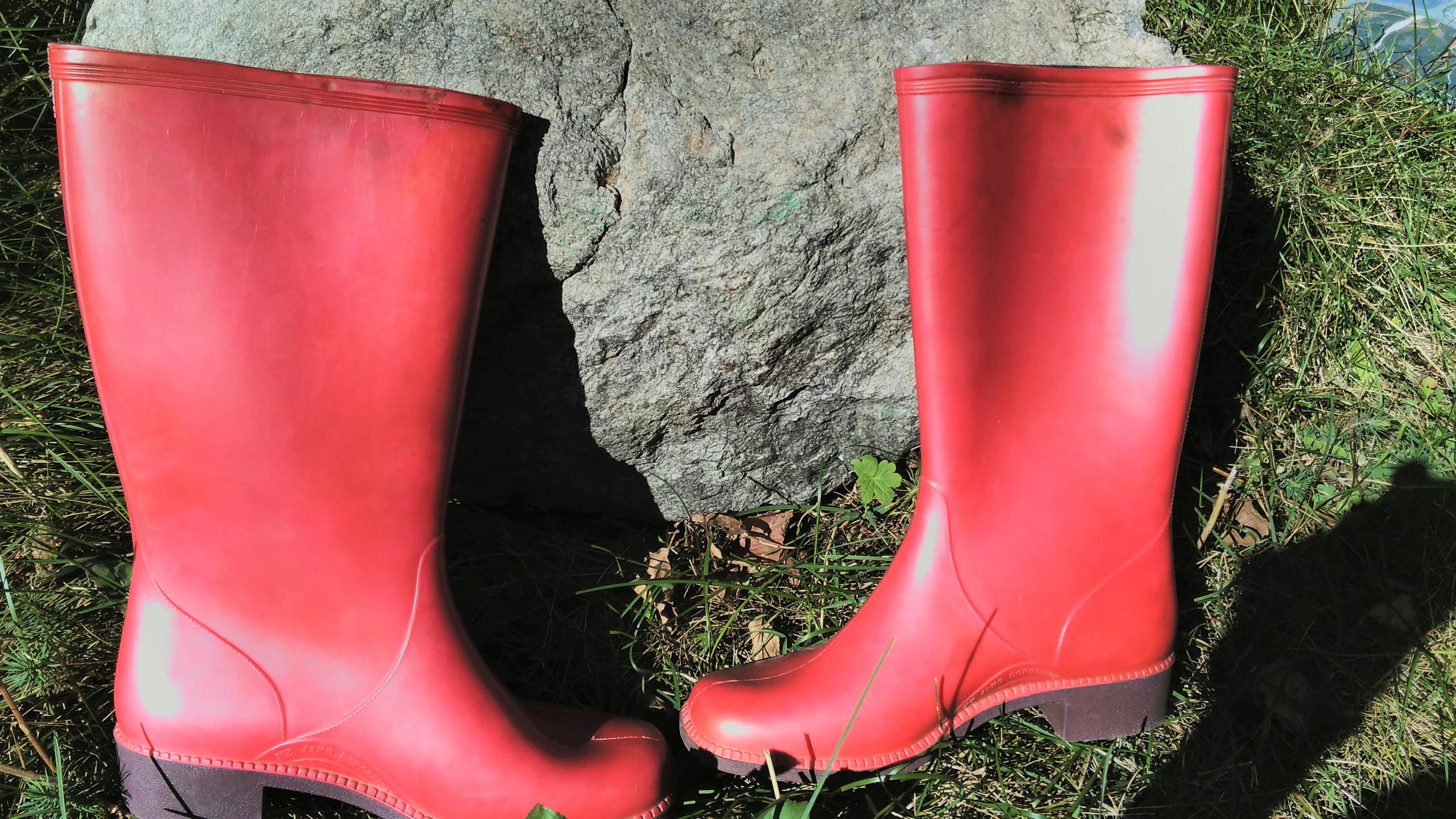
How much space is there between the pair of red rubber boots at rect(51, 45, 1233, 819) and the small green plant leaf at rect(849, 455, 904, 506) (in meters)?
0.24

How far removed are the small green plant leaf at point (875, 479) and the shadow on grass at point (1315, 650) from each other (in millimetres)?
607

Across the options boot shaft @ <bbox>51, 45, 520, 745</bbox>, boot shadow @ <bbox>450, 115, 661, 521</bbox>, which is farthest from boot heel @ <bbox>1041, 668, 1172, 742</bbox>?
boot shaft @ <bbox>51, 45, 520, 745</bbox>

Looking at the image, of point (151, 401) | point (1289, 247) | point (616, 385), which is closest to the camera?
point (151, 401)

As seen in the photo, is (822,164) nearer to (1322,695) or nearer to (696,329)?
(696,329)

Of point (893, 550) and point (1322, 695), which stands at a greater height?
point (893, 550)

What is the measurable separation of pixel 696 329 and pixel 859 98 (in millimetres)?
405

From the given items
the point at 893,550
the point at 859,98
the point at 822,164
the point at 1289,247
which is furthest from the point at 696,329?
the point at 1289,247

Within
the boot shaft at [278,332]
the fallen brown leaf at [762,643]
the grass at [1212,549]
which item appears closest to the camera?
the boot shaft at [278,332]

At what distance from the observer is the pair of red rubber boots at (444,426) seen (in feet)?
3.69

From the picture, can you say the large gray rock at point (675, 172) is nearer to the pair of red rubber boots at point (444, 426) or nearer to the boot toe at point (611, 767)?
the pair of red rubber boots at point (444, 426)

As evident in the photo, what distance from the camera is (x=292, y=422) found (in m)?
1.17

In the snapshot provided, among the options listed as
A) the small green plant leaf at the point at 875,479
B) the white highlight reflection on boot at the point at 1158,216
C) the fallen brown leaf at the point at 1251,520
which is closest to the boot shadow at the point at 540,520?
the small green plant leaf at the point at 875,479

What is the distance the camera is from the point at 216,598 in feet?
3.92

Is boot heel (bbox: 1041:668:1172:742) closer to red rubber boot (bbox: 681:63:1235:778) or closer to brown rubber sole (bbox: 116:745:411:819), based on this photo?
red rubber boot (bbox: 681:63:1235:778)
